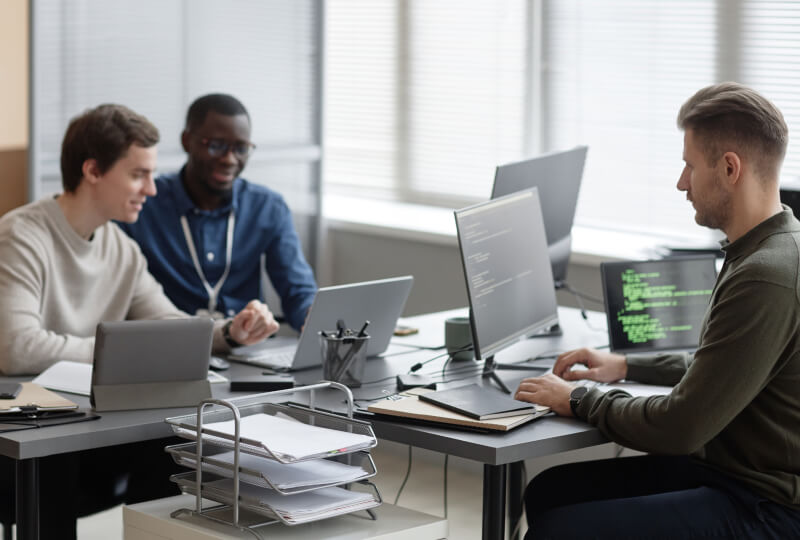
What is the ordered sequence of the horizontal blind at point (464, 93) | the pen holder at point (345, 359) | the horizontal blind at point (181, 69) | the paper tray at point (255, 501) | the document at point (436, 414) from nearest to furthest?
the paper tray at point (255, 501)
the document at point (436, 414)
the pen holder at point (345, 359)
the horizontal blind at point (181, 69)
the horizontal blind at point (464, 93)

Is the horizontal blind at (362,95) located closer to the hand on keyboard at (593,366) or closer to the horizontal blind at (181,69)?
the horizontal blind at (181,69)

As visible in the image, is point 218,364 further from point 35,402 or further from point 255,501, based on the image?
point 255,501

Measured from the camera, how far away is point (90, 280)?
2887mm

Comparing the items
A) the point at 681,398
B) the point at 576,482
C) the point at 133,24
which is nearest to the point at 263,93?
the point at 133,24

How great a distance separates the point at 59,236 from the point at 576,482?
1376mm

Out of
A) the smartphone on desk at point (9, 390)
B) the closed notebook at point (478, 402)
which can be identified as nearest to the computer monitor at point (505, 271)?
the closed notebook at point (478, 402)

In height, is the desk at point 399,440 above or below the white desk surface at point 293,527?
above

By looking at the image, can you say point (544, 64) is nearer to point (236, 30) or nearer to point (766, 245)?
point (236, 30)

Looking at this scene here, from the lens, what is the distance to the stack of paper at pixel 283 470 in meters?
1.94

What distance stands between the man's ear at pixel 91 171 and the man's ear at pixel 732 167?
155cm

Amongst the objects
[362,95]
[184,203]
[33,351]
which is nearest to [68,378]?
[33,351]

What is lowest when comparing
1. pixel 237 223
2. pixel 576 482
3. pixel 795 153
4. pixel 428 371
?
pixel 576 482

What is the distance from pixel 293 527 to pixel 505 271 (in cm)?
86

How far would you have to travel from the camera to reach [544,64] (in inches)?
172
